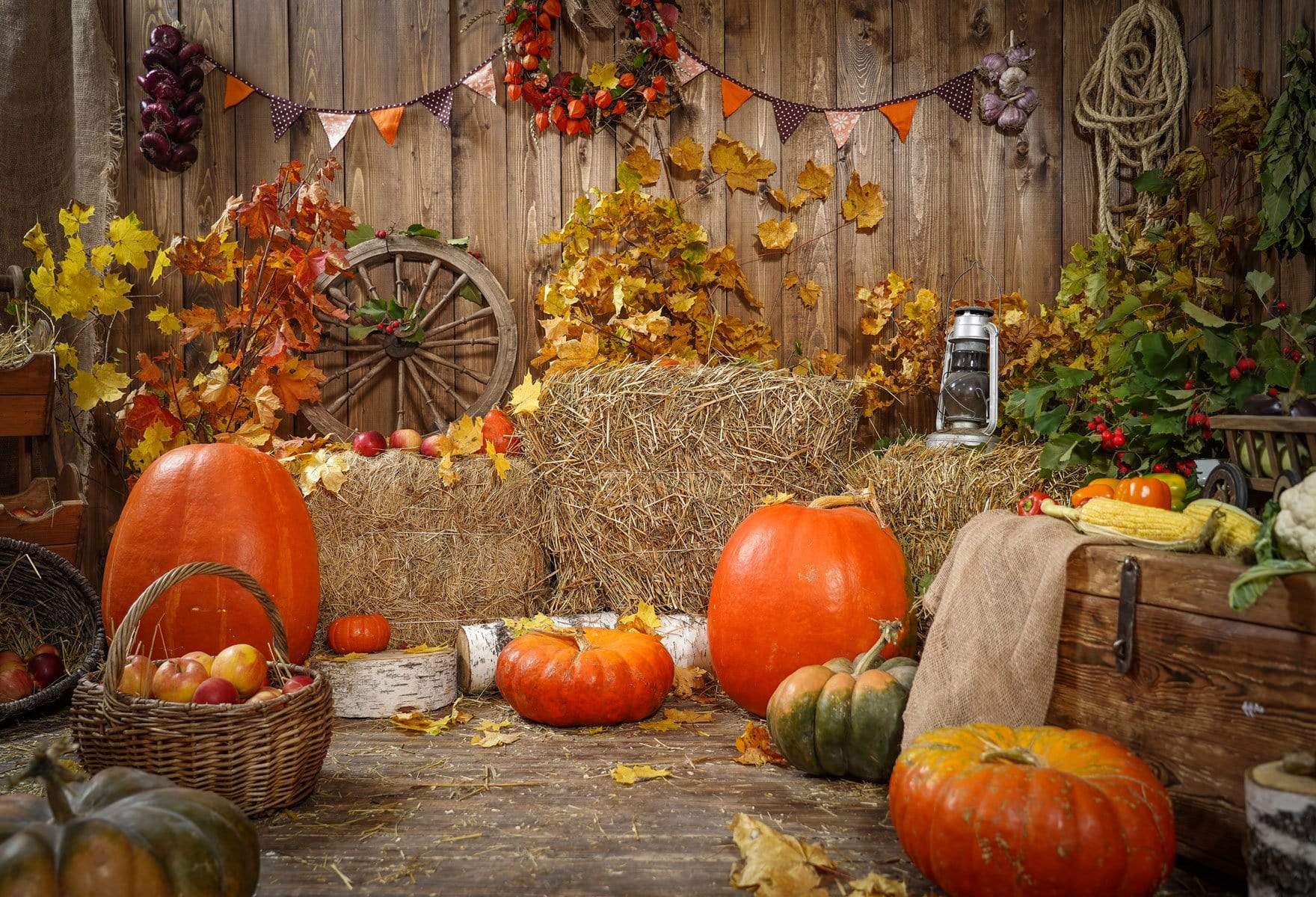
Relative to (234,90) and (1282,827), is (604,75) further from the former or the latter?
(1282,827)

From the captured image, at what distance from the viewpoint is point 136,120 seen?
11.1ft

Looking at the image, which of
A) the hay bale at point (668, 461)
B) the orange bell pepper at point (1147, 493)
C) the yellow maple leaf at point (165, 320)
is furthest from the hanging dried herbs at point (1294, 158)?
the yellow maple leaf at point (165, 320)

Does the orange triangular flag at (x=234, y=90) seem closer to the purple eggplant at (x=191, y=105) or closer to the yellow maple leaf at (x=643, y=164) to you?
the purple eggplant at (x=191, y=105)

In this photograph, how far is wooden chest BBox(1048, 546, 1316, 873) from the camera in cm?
134

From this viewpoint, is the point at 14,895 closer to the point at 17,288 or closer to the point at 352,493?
the point at 352,493

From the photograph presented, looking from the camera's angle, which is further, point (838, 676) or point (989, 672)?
point (838, 676)

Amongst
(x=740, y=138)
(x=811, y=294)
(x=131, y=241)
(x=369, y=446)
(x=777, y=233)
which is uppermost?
(x=740, y=138)

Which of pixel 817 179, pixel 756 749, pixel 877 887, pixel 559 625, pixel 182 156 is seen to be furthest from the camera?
pixel 817 179

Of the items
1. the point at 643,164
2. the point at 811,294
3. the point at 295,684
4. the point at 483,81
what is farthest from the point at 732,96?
the point at 295,684

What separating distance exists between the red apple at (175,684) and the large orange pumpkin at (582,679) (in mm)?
780

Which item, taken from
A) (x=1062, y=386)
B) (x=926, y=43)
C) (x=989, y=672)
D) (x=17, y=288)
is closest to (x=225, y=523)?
(x=17, y=288)

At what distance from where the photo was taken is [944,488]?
275 cm

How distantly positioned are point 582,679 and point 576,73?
92.1 inches

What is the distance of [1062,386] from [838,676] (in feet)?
4.81
